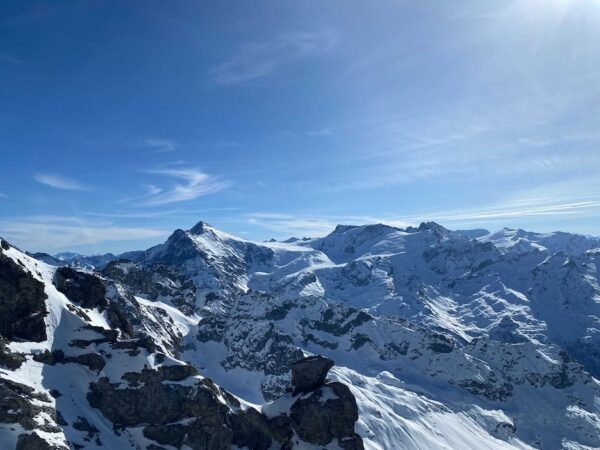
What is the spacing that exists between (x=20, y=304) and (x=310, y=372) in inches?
2751

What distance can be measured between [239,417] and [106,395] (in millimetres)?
30297

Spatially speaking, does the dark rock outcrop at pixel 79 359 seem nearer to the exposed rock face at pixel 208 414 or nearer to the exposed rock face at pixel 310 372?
the exposed rock face at pixel 208 414

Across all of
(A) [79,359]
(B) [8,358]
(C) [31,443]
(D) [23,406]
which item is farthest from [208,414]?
(B) [8,358]

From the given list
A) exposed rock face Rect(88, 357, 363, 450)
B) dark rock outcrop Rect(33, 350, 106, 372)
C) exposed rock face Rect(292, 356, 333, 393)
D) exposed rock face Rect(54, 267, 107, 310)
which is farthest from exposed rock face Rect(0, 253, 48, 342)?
Result: exposed rock face Rect(292, 356, 333, 393)

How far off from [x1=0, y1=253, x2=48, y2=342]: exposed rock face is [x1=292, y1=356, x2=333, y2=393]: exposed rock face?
60.3m

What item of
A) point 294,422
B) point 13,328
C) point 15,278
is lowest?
point 294,422

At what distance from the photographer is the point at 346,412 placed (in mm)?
124688

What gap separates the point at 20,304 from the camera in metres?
125

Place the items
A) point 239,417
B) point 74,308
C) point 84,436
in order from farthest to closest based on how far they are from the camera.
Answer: point 74,308, point 239,417, point 84,436

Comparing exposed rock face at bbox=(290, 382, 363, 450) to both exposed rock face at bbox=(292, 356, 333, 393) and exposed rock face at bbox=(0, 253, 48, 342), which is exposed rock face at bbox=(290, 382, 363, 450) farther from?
exposed rock face at bbox=(0, 253, 48, 342)

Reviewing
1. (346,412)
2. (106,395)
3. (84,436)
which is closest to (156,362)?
(106,395)

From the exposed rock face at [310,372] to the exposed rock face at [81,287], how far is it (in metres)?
61.7

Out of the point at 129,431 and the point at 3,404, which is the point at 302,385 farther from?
the point at 3,404

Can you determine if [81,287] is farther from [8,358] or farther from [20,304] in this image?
[8,358]
